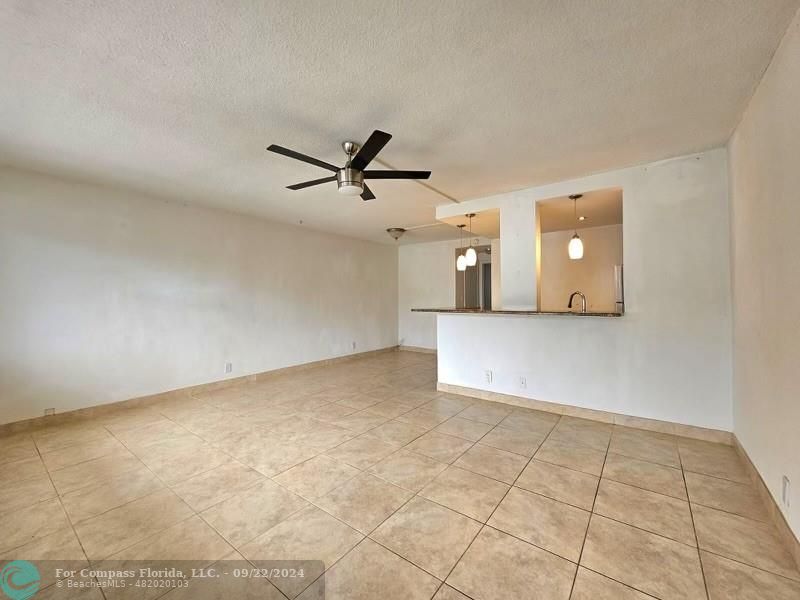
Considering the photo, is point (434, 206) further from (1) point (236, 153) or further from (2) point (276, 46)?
(2) point (276, 46)

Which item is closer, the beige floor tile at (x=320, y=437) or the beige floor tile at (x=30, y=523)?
the beige floor tile at (x=30, y=523)

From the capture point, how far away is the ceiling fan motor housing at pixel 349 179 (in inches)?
101

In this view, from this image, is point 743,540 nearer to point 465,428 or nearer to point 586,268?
point 465,428

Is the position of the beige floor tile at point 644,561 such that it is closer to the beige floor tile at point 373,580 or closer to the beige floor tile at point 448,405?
the beige floor tile at point 373,580

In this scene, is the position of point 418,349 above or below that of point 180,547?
above

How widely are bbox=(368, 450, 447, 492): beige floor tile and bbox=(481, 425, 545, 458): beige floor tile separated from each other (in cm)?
63

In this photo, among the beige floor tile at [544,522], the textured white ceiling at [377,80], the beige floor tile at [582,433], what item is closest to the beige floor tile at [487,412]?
the beige floor tile at [582,433]

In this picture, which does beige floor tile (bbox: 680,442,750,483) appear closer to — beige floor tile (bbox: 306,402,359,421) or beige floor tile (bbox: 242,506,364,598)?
beige floor tile (bbox: 242,506,364,598)

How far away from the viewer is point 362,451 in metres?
2.66

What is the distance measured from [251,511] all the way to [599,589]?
6.14ft

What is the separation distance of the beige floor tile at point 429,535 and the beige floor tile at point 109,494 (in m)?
1.70

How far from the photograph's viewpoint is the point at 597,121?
7.57ft

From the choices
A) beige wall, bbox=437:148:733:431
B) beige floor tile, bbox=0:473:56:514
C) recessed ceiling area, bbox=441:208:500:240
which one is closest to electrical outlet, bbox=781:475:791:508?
beige wall, bbox=437:148:733:431

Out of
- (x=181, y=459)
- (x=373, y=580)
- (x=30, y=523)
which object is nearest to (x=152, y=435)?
(x=181, y=459)
